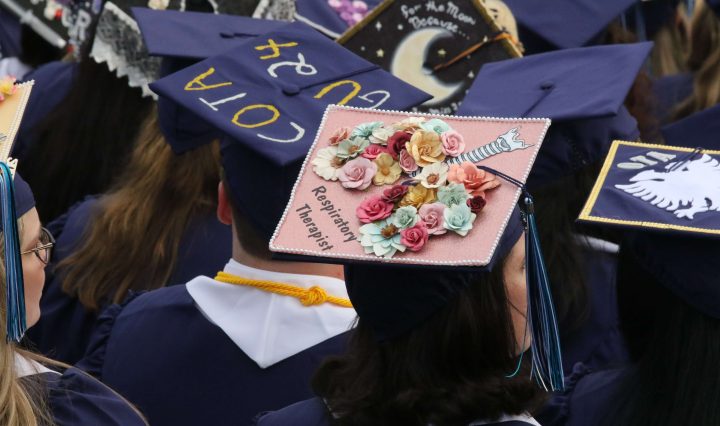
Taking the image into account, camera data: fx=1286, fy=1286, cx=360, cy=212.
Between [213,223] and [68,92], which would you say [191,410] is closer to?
[213,223]

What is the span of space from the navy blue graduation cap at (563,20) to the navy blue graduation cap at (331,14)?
0.58m

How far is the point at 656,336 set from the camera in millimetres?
2498

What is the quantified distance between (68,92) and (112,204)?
916mm

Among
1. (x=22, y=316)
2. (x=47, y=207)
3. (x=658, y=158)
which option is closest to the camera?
(x=22, y=316)

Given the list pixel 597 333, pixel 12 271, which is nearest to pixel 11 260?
pixel 12 271

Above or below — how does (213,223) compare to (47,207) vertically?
above

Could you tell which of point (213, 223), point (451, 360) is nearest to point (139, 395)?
point (213, 223)

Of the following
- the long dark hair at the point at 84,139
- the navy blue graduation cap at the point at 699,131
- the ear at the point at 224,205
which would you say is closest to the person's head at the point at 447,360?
the ear at the point at 224,205

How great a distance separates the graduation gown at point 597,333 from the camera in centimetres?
322

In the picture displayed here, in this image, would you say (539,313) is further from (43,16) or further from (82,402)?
(43,16)

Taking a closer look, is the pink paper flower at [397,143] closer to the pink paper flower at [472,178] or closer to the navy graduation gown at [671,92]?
the pink paper flower at [472,178]

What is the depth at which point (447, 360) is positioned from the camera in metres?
2.32

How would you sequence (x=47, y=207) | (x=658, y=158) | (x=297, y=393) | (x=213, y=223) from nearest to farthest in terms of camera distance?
(x=658, y=158)
(x=297, y=393)
(x=213, y=223)
(x=47, y=207)

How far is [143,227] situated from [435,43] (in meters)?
1.10
